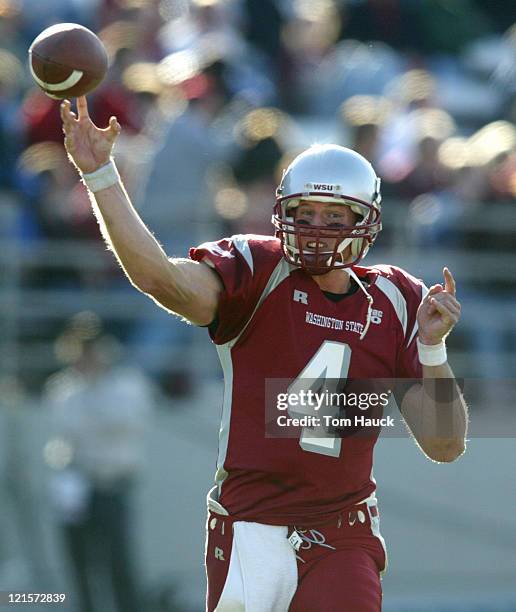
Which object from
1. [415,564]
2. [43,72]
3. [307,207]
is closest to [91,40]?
[43,72]

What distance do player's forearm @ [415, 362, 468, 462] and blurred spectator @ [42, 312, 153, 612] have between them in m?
4.38

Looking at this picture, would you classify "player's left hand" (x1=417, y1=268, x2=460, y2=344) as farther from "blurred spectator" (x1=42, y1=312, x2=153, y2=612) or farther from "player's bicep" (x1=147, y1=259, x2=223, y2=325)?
"blurred spectator" (x1=42, y1=312, x2=153, y2=612)

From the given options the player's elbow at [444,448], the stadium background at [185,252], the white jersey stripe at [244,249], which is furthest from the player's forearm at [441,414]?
the stadium background at [185,252]

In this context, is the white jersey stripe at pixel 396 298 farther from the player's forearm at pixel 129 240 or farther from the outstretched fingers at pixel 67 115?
the outstretched fingers at pixel 67 115

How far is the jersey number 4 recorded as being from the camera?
16.1 ft

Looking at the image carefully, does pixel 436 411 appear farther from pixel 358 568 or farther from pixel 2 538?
pixel 2 538

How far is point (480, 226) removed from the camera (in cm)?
964

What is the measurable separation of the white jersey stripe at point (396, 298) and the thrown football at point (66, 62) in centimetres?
123

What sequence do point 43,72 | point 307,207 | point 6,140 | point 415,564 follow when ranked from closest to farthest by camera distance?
1. point 43,72
2. point 307,207
3. point 6,140
4. point 415,564

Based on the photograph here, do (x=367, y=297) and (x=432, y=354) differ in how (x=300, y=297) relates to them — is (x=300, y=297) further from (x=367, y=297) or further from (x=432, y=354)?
(x=432, y=354)

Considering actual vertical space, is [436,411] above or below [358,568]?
above

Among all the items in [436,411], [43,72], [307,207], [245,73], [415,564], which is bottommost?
[415,564]

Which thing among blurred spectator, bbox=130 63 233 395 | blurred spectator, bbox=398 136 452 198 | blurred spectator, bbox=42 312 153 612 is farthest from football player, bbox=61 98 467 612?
blurred spectator, bbox=398 136 452 198

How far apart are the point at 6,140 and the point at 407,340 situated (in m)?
4.93
